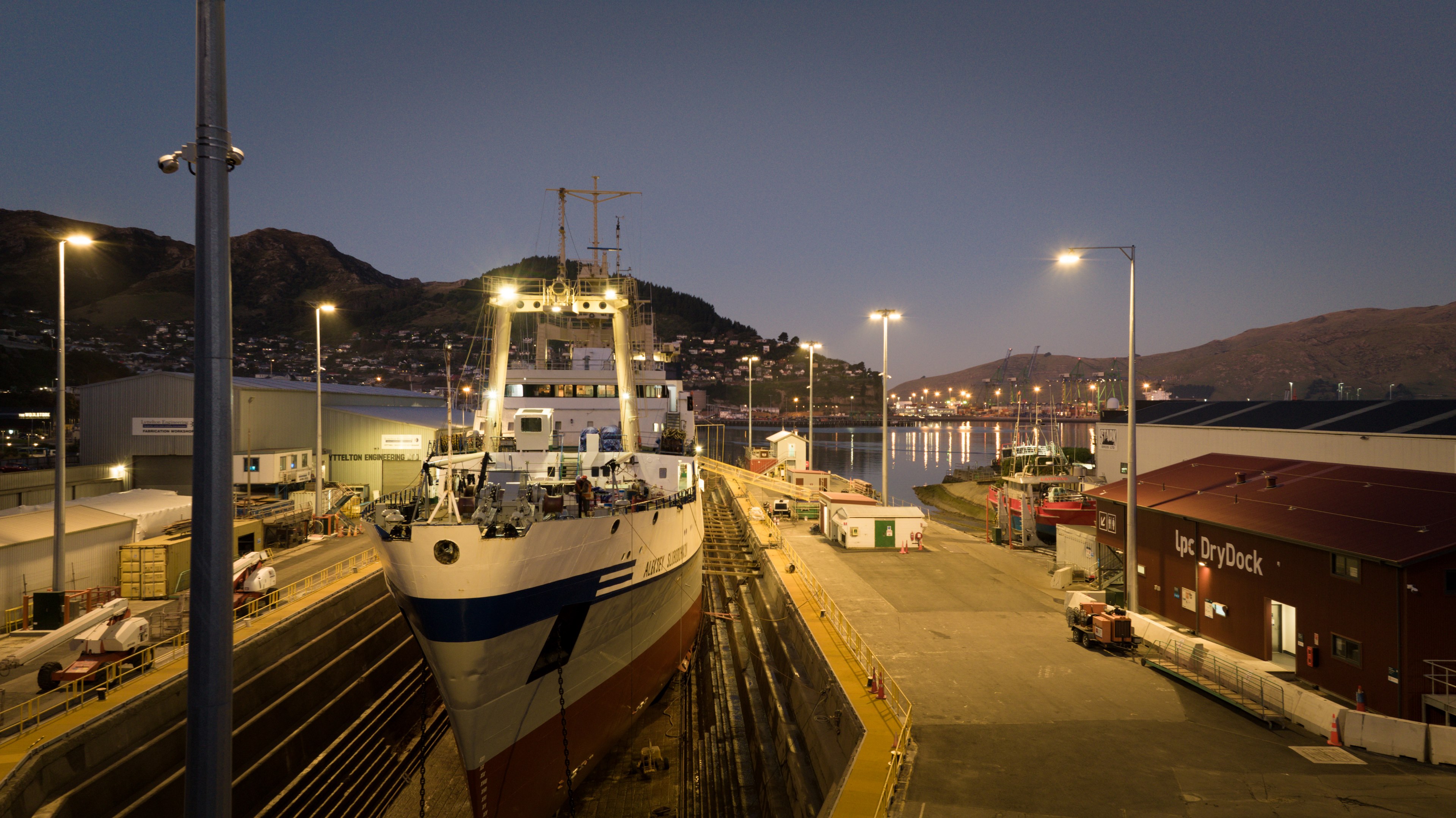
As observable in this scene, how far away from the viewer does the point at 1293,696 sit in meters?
10.3

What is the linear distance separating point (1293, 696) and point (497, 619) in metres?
12.5

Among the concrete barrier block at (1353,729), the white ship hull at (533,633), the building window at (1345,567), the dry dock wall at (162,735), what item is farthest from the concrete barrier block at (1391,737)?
the dry dock wall at (162,735)

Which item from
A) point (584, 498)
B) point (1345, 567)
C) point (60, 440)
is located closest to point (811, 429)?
point (584, 498)

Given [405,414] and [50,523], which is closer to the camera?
[50,523]

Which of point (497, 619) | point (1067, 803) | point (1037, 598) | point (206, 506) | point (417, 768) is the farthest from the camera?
point (1037, 598)

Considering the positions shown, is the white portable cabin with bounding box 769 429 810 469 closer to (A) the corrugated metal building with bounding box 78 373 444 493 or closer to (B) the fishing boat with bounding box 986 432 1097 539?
(B) the fishing boat with bounding box 986 432 1097 539

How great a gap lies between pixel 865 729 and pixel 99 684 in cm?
1326

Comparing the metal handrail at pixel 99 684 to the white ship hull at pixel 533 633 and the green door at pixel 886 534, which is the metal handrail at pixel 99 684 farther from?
the green door at pixel 886 534

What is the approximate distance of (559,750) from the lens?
12.1 m

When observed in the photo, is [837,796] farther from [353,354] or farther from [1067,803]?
[353,354]

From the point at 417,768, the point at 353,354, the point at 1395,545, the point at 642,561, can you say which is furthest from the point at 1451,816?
the point at 353,354

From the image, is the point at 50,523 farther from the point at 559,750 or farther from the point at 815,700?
the point at 815,700

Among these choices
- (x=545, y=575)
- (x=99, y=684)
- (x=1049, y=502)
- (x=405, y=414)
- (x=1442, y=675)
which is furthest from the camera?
(x=405, y=414)

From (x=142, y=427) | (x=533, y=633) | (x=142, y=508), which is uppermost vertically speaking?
(x=142, y=427)
